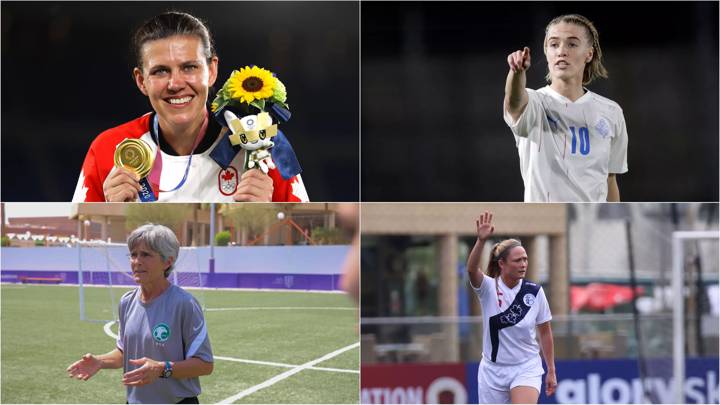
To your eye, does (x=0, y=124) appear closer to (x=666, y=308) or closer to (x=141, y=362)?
(x=141, y=362)

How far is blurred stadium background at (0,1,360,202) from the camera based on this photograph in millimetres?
4145

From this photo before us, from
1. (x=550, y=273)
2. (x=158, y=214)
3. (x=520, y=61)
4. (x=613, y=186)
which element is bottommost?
(x=550, y=273)

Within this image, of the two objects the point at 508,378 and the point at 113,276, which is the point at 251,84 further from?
the point at 508,378

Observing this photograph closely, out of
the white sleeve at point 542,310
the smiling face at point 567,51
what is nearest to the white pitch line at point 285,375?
the white sleeve at point 542,310

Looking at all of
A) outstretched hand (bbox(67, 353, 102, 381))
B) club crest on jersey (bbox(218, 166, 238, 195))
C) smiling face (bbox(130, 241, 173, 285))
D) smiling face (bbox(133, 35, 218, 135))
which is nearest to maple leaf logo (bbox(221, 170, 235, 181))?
club crest on jersey (bbox(218, 166, 238, 195))

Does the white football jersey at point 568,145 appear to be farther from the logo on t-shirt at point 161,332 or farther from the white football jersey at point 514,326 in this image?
the logo on t-shirt at point 161,332

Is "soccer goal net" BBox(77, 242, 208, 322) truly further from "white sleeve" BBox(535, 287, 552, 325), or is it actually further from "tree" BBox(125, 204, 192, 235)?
"white sleeve" BBox(535, 287, 552, 325)

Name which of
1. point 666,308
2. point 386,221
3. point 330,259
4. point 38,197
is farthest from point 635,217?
point 38,197

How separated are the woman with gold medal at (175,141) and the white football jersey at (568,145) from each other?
109 centimetres

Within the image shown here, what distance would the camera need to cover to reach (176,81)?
13.3ft

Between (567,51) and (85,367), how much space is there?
2394 mm

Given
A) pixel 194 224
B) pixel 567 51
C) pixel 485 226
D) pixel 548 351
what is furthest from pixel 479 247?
pixel 194 224

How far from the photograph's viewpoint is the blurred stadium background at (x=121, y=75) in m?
4.14

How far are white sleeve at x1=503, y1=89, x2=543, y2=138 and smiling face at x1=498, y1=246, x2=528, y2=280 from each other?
0.49 meters
